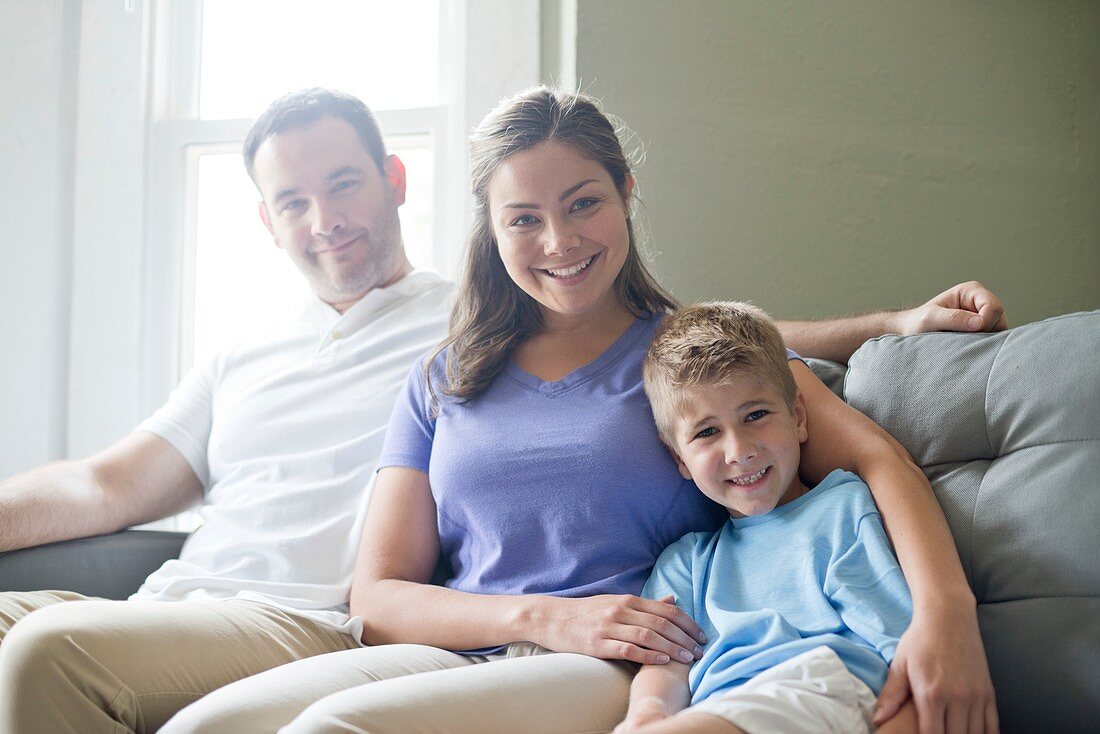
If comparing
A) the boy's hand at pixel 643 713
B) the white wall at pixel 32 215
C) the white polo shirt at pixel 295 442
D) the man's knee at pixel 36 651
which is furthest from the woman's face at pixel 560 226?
the white wall at pixel 32 215

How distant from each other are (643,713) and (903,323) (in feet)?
2.53

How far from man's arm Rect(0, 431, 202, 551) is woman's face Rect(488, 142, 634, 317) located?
2.73ft

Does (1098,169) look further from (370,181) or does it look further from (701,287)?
(370,181)

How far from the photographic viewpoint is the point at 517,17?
215cm

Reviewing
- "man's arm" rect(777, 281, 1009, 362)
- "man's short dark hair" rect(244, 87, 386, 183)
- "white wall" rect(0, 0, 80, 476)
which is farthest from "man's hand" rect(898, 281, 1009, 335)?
"white wall" rect(0, 0, 80, 476)

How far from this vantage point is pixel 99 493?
174 cm

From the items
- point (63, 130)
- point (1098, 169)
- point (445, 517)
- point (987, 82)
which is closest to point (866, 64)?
point (987, 82)

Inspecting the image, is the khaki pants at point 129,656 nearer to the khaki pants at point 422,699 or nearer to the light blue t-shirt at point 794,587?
the khaki pants at point 422,699

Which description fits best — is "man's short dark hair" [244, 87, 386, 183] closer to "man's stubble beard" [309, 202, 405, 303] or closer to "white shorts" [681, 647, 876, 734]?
"man's stubble beard" [309, 202, 405, 303]

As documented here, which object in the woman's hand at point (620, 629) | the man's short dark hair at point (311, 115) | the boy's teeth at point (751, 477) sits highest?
the man's short dark hair at point (311, 115)

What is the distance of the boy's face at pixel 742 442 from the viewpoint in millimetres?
1252

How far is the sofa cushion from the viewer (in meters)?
1.11

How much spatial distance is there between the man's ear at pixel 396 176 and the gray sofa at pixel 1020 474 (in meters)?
0.99

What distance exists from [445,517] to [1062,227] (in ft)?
4.67
